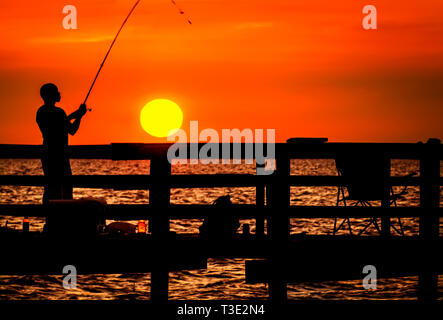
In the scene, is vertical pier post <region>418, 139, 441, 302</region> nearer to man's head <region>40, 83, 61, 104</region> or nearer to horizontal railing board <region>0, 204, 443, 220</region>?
horizontal railing board <region>0, 204, 443, 220</region>

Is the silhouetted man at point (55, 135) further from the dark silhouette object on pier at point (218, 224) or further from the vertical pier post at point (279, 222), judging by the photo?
the vertical pier post at point (279, 222)

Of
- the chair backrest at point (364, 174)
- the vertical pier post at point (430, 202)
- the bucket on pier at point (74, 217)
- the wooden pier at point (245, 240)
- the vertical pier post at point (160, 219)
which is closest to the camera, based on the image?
the vertical pier post at point (160, 219)

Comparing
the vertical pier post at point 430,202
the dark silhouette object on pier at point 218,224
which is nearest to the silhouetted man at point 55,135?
the dark silhouette object on pier at point 218,224

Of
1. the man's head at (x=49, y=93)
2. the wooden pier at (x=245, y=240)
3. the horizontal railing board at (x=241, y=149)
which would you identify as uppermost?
the man's head at (x=49, y=93)

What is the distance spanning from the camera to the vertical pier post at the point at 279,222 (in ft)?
21.8

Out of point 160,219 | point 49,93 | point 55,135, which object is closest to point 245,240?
point 160,219

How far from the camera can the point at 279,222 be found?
6.66 meters

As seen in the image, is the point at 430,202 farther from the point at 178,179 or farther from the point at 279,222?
the point at 178,179

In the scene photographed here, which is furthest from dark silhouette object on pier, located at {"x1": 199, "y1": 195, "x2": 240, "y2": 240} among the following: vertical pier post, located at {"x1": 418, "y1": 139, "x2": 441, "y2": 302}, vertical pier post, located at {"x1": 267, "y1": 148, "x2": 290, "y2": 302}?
vertical pier post, located at {"x1": 418, "y1": 139, "x2": 441, "y2": 302}

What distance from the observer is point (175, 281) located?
41.1 ft

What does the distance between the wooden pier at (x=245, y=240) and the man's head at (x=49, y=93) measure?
1403 mm

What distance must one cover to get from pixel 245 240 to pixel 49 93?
3042mm
